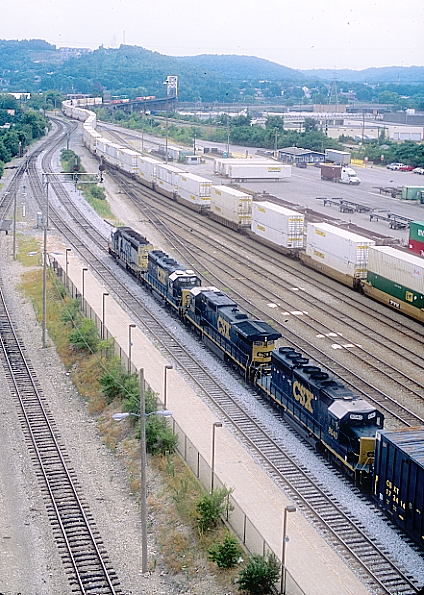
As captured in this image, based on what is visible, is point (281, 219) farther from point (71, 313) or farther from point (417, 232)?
point (71, 313)

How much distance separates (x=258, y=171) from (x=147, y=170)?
16.6m

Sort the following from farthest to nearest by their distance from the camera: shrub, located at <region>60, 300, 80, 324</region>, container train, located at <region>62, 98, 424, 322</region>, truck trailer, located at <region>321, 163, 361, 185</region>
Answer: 1. truck trailer, located at <region>321, 163, 361, 185</region>
2. container train, located at <region>62, 98, 424, 322</region>
3. shrub, located at <region>60, 300, 80, 324</region>

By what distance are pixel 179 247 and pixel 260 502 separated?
4292 cm

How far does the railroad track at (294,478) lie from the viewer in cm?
2345

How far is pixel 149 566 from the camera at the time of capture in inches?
950

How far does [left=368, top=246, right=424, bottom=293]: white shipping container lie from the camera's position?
4797 cm

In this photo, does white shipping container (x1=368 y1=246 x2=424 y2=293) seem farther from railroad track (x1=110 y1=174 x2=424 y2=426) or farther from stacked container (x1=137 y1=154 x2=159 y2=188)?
stacked container (x1=137 y1=154 x2=159 y2=188)

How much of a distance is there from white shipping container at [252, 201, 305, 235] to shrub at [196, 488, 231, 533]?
41.9m

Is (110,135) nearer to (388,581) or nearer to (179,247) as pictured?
(179,247)

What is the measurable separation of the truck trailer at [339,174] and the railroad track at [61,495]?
83475mm

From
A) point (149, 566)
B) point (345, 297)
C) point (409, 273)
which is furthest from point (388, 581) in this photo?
point (345, 297)

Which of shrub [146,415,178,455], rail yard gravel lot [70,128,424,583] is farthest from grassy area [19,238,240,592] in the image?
rail yard gravel lot [70,128,424,583]

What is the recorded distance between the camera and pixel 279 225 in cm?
6694

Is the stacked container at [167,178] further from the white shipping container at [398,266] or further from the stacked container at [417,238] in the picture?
the white shipping container at [398,266]
